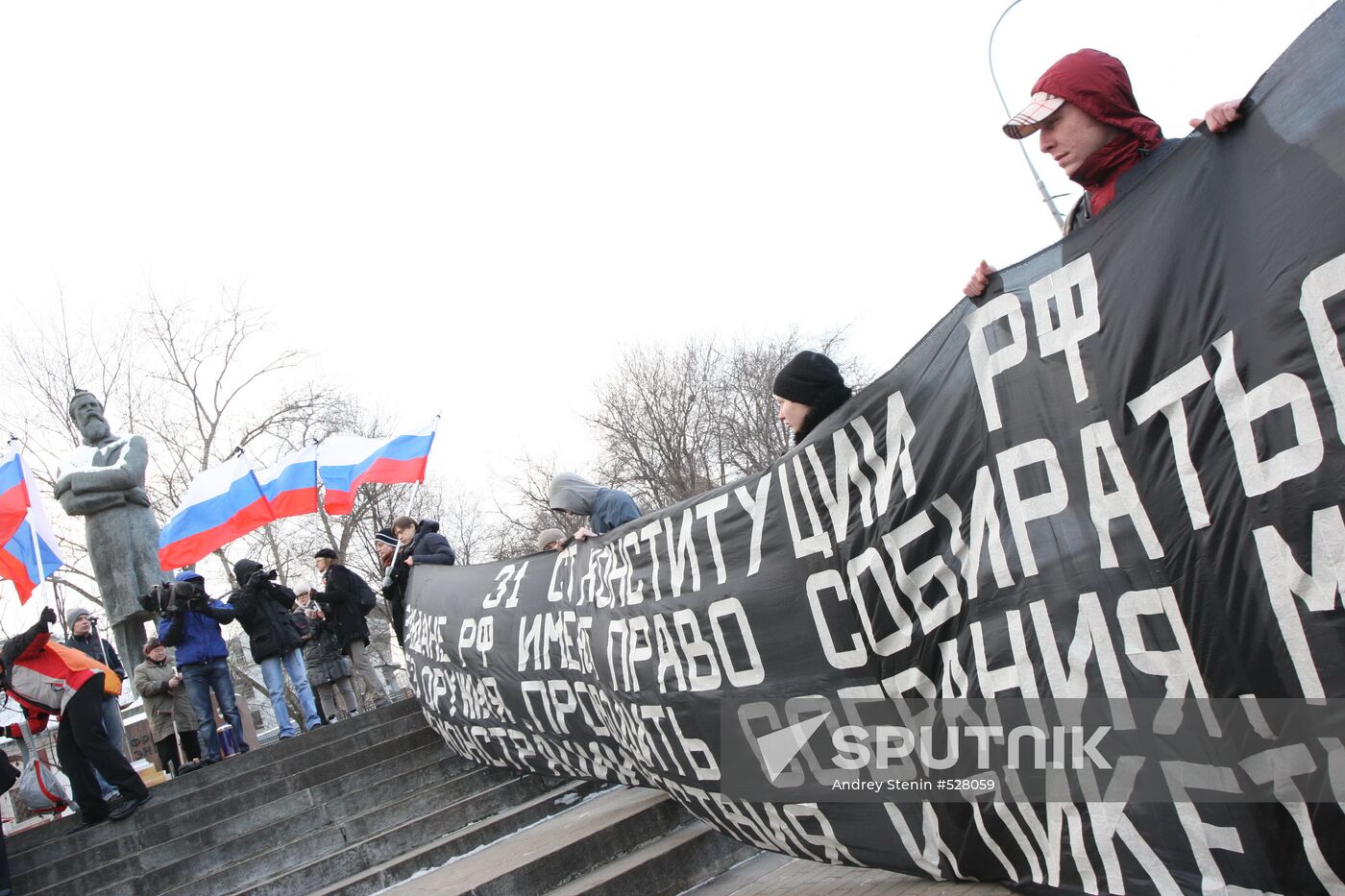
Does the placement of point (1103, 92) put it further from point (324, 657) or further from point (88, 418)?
point (88, 418)

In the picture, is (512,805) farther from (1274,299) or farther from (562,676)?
(1274,299)

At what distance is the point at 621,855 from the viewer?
18.6ft

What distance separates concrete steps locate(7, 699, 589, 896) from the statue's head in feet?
19.4

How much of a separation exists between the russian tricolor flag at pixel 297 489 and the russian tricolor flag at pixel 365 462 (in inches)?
5.1

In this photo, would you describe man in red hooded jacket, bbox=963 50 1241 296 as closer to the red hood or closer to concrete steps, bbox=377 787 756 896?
the red hood

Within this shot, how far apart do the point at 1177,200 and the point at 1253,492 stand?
76cm

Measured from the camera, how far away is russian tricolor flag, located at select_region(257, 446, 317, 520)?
13.1m

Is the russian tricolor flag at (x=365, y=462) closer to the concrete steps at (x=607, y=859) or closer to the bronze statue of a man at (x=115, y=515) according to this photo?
the bronze statue of a man at (x=115, y=515)

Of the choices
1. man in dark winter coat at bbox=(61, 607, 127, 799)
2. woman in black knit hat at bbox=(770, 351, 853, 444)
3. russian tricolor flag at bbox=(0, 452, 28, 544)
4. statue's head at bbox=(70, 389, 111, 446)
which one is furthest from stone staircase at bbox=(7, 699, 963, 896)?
statue's head at bbox=(70, 389, 111, 446)

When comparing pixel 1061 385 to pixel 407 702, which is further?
pixel 407 702

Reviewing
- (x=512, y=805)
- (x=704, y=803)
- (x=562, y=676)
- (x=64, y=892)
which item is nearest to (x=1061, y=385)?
(x=704, y=803)

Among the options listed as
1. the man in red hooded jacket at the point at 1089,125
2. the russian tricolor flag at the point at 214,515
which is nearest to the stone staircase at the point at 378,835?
the russian tricolor flag at the point at 214,515

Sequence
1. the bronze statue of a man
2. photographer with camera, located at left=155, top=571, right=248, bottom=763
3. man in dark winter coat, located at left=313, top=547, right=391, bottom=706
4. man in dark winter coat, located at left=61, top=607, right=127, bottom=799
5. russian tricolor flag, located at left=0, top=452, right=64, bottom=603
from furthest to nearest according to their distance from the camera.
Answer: the bronze statue of a man → man in dark winter coat, located at left=313, top=547, right=391, bottom=706 → russian tricolor flag, located at left=0, top=452, right=64, bottom=603 → photographer with camera, located at left=155, top=571, right=248, bottom=763 → man in dark winter coat, located at left=61, top=607, right=127, bottom=799

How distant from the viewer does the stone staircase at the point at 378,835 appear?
218 inches
